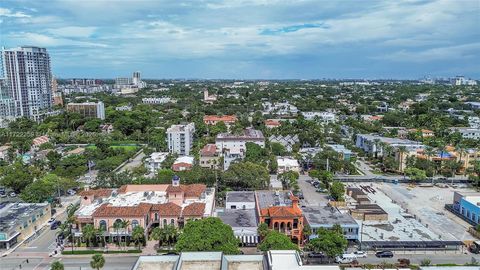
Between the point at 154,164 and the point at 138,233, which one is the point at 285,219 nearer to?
the point at 138,233

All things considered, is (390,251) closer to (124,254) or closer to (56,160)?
(124,254)

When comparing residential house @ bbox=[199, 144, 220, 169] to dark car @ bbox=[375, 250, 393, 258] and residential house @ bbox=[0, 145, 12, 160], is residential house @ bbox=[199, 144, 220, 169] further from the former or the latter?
residential house @ bbox=[0, 145, 12, 160]

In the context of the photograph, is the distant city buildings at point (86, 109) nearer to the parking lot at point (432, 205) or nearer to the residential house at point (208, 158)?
the residential house at point (208, 158)

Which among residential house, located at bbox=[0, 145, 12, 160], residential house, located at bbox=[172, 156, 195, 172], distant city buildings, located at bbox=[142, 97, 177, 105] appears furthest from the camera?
distant city buildings, located at bbox=[142, 97, 177, 105]

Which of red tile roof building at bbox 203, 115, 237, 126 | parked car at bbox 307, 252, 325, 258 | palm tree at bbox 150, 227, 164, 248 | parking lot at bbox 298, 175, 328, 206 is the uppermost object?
red tile roof building at bbox 203, 115, 237, 126

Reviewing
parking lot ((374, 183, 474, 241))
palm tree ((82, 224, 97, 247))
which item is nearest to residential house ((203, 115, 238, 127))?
parking lot ((374, 183, 474, 241))

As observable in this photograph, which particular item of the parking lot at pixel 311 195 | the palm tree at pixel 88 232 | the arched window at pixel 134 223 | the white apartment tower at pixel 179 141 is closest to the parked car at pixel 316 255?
the parking lot at pixel 311 195

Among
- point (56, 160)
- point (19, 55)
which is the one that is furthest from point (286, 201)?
point (19, 55)

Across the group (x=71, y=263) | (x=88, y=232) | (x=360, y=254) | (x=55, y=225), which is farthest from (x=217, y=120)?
(x=360, y=254)
